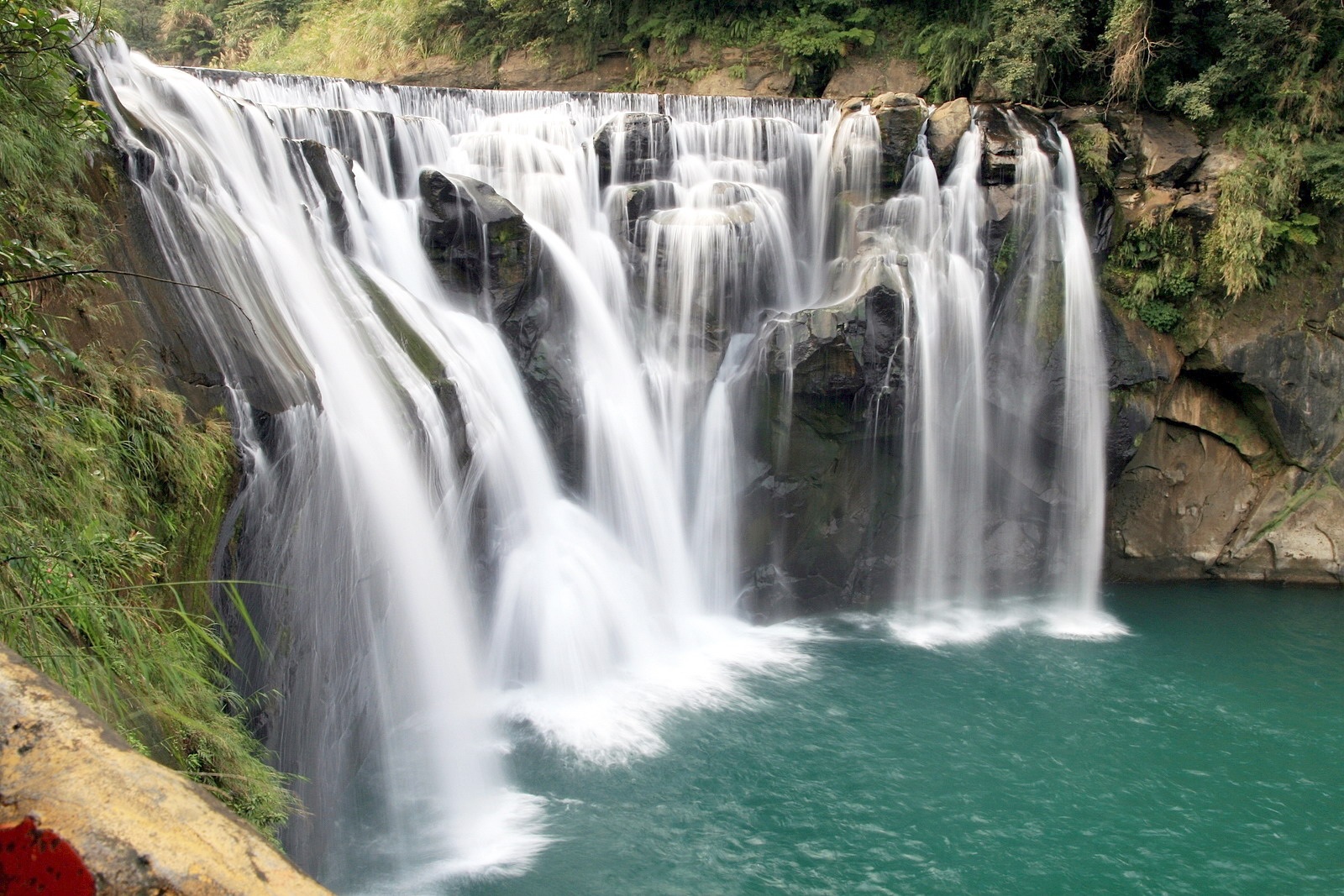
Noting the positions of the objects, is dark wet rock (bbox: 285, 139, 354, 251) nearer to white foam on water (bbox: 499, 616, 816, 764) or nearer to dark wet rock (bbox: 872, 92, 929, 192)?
white foam on water (bbox: 499, 616, 816, 764)

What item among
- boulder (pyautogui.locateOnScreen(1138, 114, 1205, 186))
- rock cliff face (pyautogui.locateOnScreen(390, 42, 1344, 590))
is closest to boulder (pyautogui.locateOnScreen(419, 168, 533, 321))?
rock cliff face (pyautogui.locateOnScreen(390, 42, 1344, 590))

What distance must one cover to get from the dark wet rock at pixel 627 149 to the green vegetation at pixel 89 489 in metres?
6.71

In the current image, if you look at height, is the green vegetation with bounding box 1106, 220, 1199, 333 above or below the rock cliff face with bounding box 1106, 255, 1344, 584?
above

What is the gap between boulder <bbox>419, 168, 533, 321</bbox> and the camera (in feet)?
30.3

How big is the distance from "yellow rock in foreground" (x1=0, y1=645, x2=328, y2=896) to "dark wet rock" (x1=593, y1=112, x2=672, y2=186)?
33.6 ft

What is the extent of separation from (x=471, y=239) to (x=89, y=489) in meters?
6.01

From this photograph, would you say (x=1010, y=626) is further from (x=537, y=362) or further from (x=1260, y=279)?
(x=537, y=362)

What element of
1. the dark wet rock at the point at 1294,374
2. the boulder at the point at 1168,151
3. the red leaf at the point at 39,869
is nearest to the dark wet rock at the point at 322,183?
the red leaf at the point at 39,869

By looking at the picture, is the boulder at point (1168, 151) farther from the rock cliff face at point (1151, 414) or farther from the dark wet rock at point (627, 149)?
the dark wet rock at point (627, 149)

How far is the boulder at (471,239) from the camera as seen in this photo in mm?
9250

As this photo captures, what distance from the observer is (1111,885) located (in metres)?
6.05

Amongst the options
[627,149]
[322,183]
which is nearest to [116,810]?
[322,183]

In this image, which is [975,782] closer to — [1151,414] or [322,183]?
[1151,414]

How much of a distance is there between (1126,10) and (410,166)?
970cm
